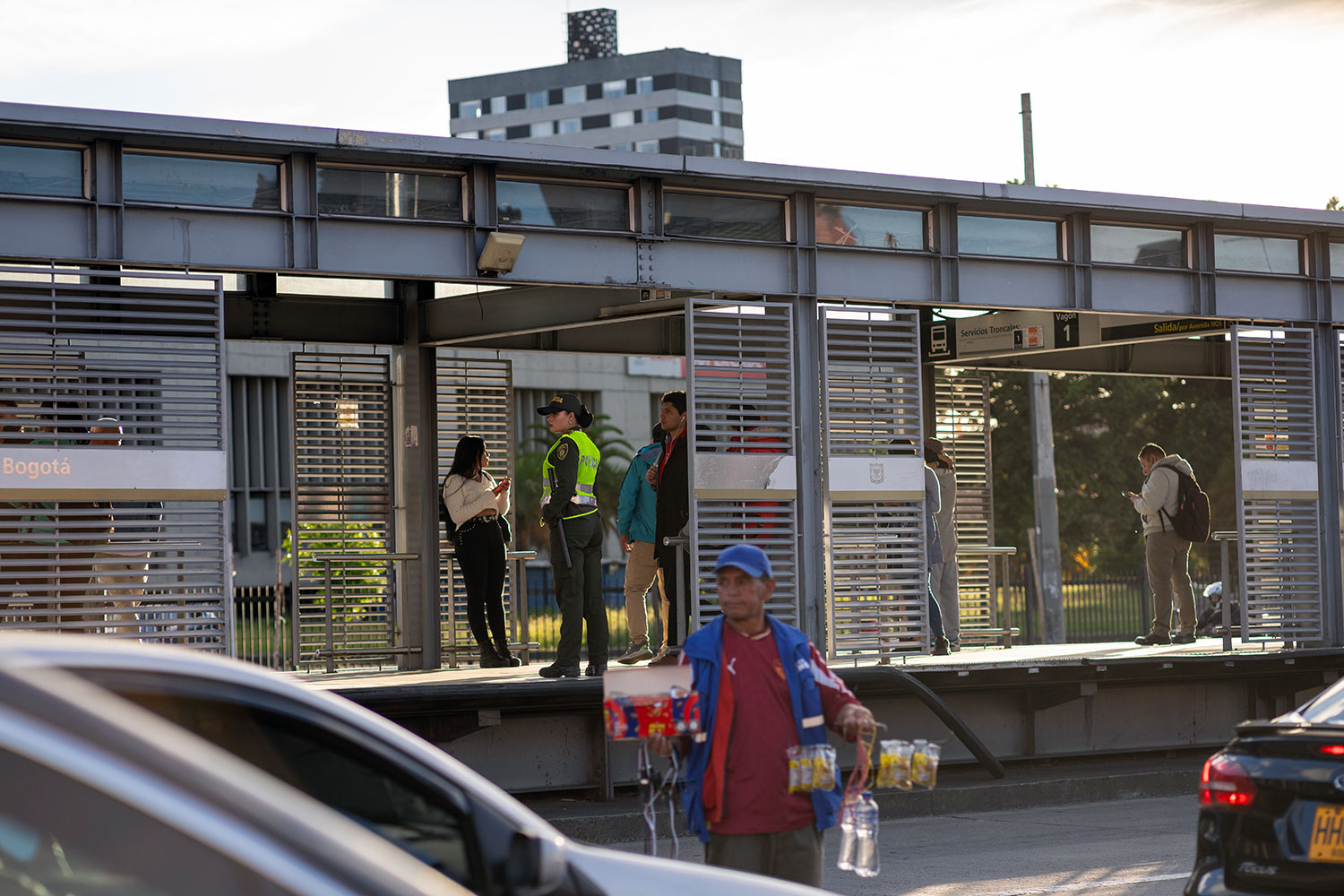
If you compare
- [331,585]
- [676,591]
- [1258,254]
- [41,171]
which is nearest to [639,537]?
[676,591]

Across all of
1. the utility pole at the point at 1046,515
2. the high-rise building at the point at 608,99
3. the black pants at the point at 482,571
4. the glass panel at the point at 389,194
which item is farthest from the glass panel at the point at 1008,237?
the high-rise building at the point at 608,99

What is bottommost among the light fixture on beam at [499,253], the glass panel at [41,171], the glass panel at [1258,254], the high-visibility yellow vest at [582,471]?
the high-visibility yellow vest at [582,471]

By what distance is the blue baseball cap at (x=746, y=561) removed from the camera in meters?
5.48

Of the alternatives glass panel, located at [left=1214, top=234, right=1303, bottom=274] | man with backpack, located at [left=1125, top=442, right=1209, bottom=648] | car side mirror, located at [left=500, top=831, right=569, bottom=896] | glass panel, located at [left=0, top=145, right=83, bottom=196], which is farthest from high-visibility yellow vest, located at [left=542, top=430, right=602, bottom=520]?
car side mirror, located at [left=500, top=831, right=569, bottom=896]

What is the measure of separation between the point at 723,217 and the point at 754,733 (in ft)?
24.8

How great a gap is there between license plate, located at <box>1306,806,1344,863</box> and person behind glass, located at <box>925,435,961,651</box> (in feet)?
33.0

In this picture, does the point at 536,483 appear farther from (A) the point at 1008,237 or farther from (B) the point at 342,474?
(A) the point at 1008,237

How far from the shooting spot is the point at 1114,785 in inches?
504

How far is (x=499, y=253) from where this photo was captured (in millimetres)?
11492

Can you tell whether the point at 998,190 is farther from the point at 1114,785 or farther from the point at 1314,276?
the point at 1114,785

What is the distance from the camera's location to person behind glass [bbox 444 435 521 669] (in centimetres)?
1380

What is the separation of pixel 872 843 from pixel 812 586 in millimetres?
7148

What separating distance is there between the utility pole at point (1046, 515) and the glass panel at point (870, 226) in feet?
51.0

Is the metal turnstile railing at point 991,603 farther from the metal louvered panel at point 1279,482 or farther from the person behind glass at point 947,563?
the metal louvered panel at point 1279,482
